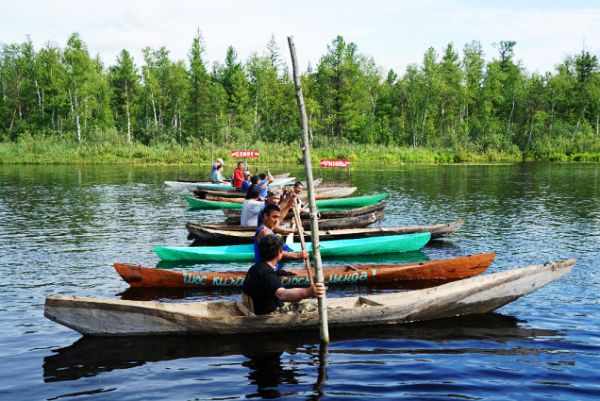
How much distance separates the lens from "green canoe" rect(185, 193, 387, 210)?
933 inches

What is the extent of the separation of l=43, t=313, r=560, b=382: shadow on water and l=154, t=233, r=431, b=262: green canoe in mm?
→ 4510

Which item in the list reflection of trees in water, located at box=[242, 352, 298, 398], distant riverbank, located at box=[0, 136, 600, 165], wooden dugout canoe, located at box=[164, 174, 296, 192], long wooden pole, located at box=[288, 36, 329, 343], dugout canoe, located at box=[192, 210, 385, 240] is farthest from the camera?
distant riverbank, located at box=[0, 136, 600, 165]

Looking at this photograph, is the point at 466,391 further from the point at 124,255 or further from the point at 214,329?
the point at 124,255

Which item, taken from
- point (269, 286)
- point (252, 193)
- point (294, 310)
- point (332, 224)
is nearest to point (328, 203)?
point (332, 224)

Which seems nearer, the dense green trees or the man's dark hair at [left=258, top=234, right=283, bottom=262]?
the man's dark hair at [left=258, top=234, right=283, bottom=262]

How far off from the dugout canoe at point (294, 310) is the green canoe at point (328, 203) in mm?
14849

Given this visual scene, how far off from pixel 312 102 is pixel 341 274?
5635 centimetres

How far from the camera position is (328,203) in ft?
78.6

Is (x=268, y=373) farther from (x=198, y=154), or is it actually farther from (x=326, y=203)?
(x=198, y=154)

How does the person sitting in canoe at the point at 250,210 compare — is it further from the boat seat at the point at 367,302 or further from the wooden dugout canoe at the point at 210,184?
the wooden dugout canoe at the point at 210,184

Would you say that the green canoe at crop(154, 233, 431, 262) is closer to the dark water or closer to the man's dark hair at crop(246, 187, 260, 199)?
the dark water

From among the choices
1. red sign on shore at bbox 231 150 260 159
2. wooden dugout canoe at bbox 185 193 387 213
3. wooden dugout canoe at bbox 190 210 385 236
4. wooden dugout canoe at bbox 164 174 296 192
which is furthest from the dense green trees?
wooden dugout canoe at bbox 190 210 385 236

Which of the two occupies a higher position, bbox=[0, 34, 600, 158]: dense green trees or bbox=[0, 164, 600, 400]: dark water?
bbox=[0, 34, 600, 158]: dense green trees

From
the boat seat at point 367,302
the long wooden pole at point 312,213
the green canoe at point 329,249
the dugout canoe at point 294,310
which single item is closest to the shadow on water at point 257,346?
the dugout canoe at point 294,310
